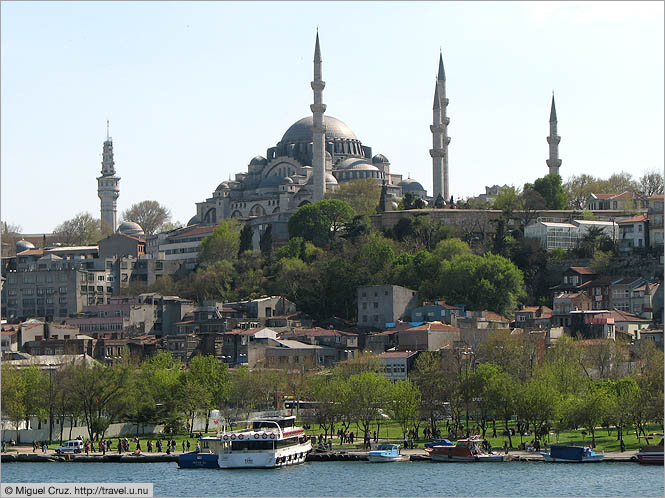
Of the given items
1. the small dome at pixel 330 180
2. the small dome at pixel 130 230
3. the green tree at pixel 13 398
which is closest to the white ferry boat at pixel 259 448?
the green tree at pixel 13 398

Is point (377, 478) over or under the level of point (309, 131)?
under

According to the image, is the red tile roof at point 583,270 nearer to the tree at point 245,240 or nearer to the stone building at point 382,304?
the stone building at point 382,304

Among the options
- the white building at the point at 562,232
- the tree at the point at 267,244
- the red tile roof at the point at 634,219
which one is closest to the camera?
the red tile roof at the point at 634,219

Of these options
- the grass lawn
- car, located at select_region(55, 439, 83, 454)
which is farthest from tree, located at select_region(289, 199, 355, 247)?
car, located at select_region(55, 439, 83, 454)

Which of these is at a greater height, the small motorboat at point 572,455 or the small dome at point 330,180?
the small dome at point 330,180

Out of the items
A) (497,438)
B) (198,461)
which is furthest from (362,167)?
(198,461)

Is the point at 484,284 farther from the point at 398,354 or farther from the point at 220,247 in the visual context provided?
the point at 220,247
